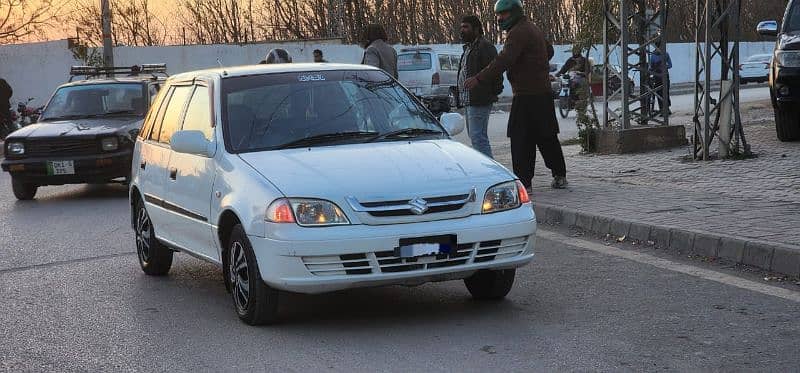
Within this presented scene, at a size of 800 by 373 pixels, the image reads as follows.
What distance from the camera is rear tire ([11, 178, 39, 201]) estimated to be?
15.6 m

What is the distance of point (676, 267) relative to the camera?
844 centimetres

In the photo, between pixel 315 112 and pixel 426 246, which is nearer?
pixel 426 246

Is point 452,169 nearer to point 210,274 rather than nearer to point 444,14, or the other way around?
point 210,274

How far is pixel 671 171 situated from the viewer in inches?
550

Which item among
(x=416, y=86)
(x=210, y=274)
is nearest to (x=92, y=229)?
(x=210, y=274)

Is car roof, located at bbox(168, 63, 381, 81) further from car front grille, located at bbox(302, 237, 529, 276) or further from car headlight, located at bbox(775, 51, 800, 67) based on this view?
car headlight, located at bbox(775, 51, 800, 67)

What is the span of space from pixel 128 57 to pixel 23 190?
24.8 meters

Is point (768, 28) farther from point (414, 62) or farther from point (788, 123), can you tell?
point (414, 62)

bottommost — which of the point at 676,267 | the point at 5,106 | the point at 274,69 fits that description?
the point at 676,267

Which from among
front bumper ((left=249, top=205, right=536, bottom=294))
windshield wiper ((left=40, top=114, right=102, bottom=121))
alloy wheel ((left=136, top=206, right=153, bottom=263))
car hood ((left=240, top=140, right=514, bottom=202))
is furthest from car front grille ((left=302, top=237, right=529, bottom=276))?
windshield wiper ((left=40, top=114, right=102, bottom=121))

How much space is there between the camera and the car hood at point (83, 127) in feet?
50.4

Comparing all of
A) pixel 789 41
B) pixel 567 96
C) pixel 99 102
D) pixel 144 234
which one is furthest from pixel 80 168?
pixel 567 96

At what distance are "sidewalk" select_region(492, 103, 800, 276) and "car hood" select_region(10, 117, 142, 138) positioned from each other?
5.28 metres

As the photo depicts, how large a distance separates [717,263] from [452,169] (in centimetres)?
262
